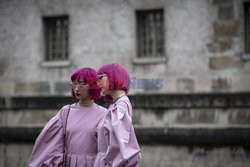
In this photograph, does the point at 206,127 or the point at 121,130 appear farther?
the point at 206,127

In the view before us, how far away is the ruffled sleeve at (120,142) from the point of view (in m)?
4.05

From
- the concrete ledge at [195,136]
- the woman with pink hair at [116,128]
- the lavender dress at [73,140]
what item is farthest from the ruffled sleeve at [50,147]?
the concrete ledge at [195,136]

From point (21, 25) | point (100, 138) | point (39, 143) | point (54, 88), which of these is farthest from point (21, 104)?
point (100, 138)

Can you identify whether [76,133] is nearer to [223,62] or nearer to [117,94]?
[117,94]

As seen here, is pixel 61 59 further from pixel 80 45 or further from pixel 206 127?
pixel 206 127

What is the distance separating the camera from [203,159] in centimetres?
849

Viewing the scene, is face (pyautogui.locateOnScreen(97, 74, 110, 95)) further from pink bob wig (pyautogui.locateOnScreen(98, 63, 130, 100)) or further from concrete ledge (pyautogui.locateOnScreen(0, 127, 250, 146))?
concrete ledge (pyautogui.locateOnScreen(0, 127, 250, 146))

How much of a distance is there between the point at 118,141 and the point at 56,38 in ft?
27.2

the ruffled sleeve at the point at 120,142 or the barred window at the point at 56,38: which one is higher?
the barred window at the point at 56,38

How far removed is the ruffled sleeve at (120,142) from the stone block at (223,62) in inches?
248

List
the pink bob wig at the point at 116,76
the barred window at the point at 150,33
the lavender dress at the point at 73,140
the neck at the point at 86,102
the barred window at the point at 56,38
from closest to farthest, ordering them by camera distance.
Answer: the pink bob wig at the point at 116,76 → the lavender dress at the point at 73,140 → the neck at the point at 86,102 → the barred window at the point at 150,33 → the barred window at the point at 56,38

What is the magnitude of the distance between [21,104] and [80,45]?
229cm

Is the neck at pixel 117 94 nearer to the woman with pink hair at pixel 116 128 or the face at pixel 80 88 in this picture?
the woman with pink hair at pixel 116 128

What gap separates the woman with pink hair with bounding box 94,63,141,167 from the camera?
408 centimetres
